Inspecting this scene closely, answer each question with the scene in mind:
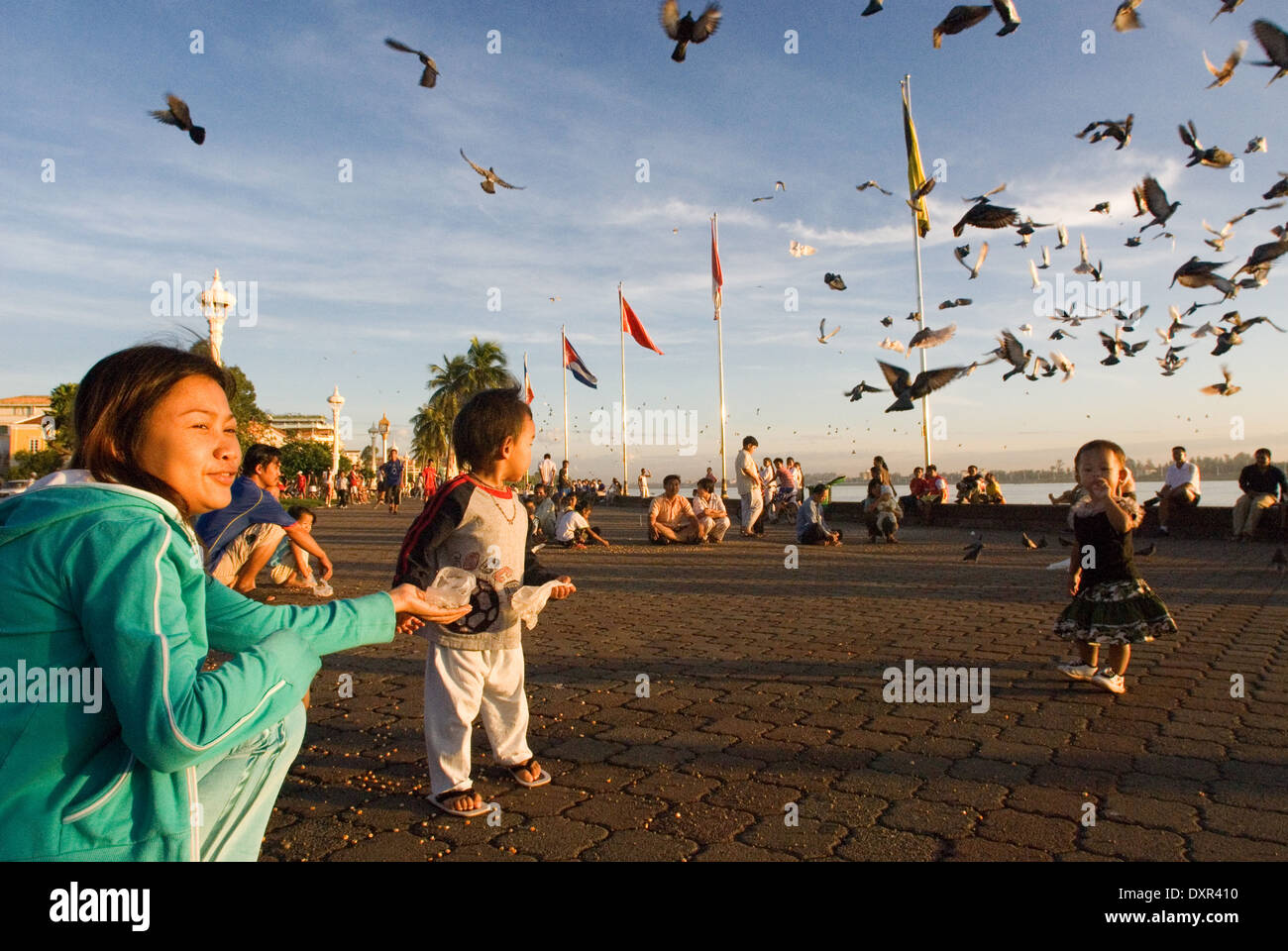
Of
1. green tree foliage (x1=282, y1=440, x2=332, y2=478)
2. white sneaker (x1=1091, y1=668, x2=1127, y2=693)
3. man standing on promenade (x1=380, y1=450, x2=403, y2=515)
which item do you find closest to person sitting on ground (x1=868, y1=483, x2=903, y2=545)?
white sneaker (x1=1091, y1=668, x2=1127, y2=693)

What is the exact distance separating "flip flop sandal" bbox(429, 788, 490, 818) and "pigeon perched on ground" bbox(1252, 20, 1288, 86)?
20.9 ft

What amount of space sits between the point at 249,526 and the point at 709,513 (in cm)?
994

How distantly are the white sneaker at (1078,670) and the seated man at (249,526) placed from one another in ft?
19.1

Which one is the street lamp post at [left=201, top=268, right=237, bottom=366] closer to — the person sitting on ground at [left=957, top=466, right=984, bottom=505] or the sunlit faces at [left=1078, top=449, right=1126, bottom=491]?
the person sitting on ground at [left=957, top=466, right=984, bottom=505]

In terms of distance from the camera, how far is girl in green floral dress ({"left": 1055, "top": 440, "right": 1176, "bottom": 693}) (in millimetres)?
5242

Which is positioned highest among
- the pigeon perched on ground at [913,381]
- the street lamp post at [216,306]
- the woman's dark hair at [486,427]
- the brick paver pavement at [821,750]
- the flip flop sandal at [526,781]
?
the street lamp post at [216,306]

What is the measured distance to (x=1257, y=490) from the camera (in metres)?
15.1

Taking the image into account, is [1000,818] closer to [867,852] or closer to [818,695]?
[867,852]

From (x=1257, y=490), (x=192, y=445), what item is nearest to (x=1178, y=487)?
(x=1257, y=490)

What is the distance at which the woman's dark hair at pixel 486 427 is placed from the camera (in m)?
3.66

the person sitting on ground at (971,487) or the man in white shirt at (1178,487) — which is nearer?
the man in white shirt at (1178,487)

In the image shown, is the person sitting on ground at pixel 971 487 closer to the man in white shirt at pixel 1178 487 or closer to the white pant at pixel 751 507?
the man in white shirt at pixel 1178 487

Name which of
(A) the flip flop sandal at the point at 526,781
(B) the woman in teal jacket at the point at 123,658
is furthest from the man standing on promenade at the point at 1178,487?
(B) the woman in teal jacket at the point at 123,658
